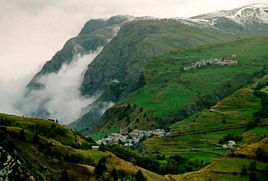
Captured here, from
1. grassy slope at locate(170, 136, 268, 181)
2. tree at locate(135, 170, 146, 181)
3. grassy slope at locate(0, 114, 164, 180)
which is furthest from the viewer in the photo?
tree at locate(135, 170, 146, 181)

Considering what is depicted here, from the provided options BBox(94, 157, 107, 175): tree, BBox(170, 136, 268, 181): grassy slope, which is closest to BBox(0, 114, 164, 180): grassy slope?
BBox(94, 157, 107, 175): tree

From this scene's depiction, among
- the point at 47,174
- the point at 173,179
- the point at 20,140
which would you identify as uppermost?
the point at 20,140

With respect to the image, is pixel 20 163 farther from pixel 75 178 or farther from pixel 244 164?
pixel 244 164

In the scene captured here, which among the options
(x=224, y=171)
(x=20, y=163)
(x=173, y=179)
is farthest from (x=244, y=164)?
(x=20, y=163)

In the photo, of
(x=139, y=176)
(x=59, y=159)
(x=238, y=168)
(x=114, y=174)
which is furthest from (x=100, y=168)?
(x=238, y=168)

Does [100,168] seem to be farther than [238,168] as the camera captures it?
Yes

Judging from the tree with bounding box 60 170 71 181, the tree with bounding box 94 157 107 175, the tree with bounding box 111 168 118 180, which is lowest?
the tree with bounding box 111 168 118 180

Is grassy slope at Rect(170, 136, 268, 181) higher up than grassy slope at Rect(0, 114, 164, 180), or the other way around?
grassy slope at Rect(0, 114, 164, 180)

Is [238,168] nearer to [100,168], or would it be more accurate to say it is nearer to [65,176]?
[100,168]

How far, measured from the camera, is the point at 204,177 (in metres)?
135

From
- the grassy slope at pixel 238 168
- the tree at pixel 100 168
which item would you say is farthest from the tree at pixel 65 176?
the grassy slope at pixel 238 168

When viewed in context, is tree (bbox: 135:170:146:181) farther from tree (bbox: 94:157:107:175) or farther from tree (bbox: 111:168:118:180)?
tree (bbox: 94:157:107:175)

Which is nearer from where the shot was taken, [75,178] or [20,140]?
[75,178]

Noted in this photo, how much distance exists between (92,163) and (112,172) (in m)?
15.9
